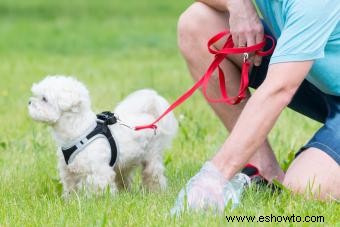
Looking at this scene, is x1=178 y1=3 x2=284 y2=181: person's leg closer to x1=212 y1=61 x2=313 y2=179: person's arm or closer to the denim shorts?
the denim shorts

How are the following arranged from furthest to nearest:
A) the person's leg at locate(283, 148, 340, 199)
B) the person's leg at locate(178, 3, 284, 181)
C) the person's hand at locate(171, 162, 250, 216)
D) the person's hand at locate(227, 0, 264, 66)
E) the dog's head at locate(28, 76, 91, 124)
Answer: the person's leg at locate(178, 3, 284, 181), the dog's head at locate(28, 76, 91, 124), the person's hand at locate(227, 0, 264, 66), the person's leg at locate(283, 148, 340, 199), the person's hand at locate(171, 162, 250, 216)

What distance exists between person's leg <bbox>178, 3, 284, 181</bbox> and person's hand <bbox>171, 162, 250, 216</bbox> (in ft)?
2.91

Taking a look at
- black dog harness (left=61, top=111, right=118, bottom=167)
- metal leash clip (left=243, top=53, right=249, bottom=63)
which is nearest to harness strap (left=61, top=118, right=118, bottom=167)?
black dog harness (left=61, top=111, right=118, bottom=167)

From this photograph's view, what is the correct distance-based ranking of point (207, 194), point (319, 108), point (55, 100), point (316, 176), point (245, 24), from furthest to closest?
point (319, 108)
point (55, 100)
point (245, 24)
point (316, 176)
point (207, 194)

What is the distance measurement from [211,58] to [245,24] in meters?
0.49

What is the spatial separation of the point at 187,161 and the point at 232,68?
0.87 m

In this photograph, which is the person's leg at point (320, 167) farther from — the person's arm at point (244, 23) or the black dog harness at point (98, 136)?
the black dog harness at point (98, 136)

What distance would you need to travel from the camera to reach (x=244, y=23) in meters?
4.50

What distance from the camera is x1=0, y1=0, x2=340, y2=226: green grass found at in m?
4.11

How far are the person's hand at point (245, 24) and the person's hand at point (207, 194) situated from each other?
2.53ft

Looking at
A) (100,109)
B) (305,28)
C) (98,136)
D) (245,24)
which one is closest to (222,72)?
(245,24)

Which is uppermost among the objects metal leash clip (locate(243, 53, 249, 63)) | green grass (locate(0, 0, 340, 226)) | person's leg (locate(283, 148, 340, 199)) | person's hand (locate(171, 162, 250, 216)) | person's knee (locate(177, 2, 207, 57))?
person's knee (locate(177, 2, 207, 57))

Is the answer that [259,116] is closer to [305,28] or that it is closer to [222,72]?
[305,28]

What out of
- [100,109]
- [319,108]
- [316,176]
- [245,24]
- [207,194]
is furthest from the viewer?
[100,109]
